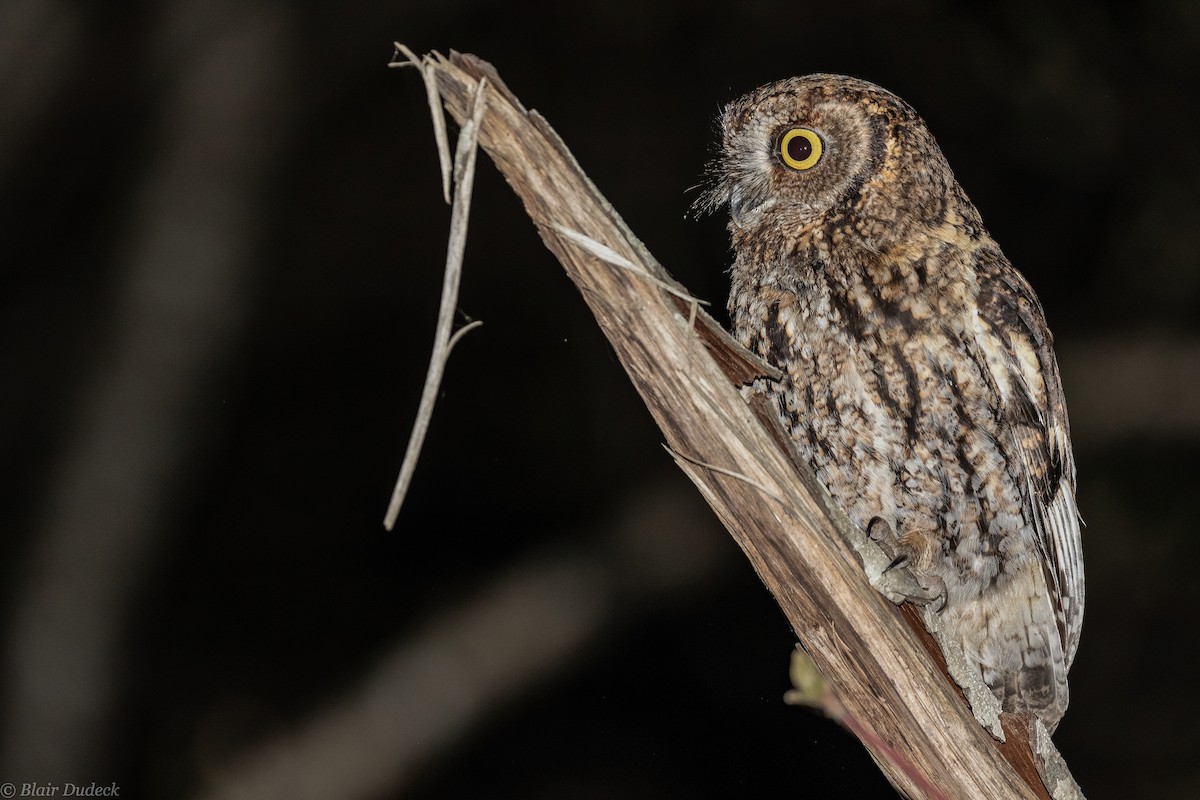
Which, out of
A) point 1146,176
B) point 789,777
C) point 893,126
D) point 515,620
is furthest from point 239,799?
point 1146,176

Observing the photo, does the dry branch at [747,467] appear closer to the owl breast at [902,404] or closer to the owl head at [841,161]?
the owl breast at [902,404]

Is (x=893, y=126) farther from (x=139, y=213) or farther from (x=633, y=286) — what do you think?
(x=139, y=213)

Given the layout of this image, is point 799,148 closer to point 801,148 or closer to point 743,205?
point 801,148

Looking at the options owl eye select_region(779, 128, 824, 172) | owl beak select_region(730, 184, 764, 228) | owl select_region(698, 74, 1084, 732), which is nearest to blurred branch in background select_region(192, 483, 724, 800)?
owl select_region(698, 74, 1084, 732)

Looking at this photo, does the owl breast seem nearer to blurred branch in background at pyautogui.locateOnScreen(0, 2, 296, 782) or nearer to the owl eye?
the owl eye

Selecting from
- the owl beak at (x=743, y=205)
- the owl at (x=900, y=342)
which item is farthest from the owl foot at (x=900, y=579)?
the owl beak at (x=743, y=205)

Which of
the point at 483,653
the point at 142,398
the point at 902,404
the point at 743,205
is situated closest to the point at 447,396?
the point at 483,653

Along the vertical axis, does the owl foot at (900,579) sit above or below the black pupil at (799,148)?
below
